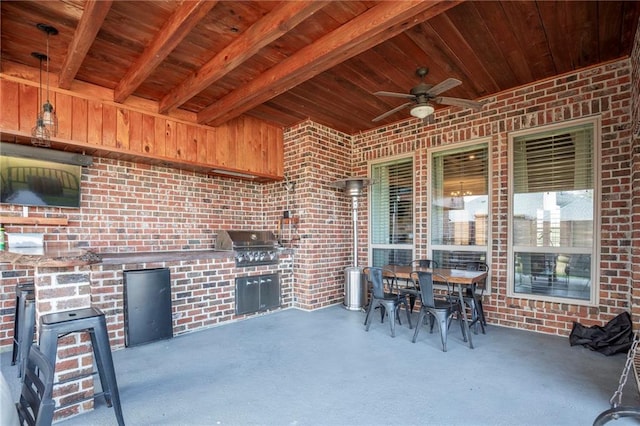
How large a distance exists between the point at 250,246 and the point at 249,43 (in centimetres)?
281

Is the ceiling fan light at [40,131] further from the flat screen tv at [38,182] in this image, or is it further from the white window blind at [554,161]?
the white window blind at [554,161]

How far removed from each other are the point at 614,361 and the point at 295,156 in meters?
4.68

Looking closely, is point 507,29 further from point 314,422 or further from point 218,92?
point 314,422

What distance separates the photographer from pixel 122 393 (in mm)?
2484

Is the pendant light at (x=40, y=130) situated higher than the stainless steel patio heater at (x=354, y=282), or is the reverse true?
the pendant light at (x=40, y=130)

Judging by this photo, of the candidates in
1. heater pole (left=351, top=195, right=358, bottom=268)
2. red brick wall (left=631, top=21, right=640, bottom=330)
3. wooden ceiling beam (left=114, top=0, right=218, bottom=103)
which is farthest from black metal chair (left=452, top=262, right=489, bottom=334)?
wooden ceiling beam (left=114, top=0, right=218, bottom=103)

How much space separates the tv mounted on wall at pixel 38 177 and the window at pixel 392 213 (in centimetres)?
415

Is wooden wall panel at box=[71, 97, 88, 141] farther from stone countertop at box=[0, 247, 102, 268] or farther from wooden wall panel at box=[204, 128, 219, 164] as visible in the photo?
stone countertop at box=[0, 247, 102, 268]

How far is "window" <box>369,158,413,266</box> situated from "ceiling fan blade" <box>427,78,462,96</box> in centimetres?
207

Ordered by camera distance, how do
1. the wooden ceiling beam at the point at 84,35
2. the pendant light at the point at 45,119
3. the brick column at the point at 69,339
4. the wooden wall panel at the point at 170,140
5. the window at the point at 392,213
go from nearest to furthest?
the brick column at the point at 69,339 < the wooden ceiling beam at the point at 84,35 < the pendant light at the point at 45,119 < the wooden wall panel at the point at 170,140 < the window at the point at 392,213

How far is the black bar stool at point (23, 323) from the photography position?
2492mm

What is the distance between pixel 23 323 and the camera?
2.66 metres

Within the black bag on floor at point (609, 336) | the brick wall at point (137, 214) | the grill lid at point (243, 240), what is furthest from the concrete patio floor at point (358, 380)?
the grill lid at point (243, 240)

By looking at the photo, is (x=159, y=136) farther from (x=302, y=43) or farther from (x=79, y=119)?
(x=302, y=43)
